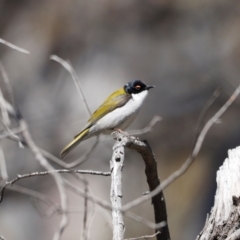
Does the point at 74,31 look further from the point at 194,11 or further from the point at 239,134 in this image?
the point at 239,134

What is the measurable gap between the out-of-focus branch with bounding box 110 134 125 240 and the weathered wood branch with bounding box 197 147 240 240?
2.08ft

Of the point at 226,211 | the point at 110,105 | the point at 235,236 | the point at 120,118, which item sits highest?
the point at 110,105

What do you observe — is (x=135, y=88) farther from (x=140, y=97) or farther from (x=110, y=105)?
(x=110, y=105)

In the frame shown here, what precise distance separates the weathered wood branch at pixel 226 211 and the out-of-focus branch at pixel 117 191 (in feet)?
2.08

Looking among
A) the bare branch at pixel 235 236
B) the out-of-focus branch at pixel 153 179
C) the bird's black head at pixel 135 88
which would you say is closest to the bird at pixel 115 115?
the bird's black head at pixel 135 88

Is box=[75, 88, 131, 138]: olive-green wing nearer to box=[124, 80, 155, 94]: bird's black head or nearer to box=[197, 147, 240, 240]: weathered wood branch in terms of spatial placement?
box=[124, 80, 155, 94]: bird's black head

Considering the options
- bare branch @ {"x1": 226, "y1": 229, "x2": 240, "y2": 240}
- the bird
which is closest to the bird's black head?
the bird

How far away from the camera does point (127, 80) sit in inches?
340

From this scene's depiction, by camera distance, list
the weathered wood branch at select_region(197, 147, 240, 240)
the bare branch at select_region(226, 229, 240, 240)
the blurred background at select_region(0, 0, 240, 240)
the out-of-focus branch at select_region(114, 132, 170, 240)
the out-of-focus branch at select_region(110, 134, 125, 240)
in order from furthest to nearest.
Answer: the blurred background at select_region(0, 0, 240, 240)
the out-of-focus branch at select_region(114, 132, 170, 240)
the weathered wood branch at select_region(197, 147, 240, 240)
the bare branch at select_region(226, 229, 240, 240)
the out-of-focus branch at select_region(110, 134, 125, 240)

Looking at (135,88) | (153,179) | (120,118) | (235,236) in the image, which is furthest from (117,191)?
(135,88)

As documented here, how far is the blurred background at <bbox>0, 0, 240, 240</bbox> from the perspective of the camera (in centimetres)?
807

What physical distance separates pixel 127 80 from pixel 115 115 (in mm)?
3334

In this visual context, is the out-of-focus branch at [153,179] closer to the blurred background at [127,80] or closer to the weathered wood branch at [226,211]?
the weathered wood branch at [226,211]

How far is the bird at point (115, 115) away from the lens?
5.33 metres
